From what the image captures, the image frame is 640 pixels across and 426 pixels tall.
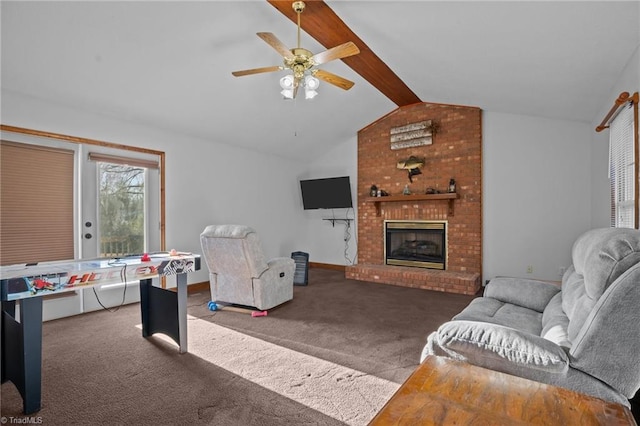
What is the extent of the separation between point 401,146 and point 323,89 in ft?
6.72

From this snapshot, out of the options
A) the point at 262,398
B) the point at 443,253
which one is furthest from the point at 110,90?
the point at 443,253

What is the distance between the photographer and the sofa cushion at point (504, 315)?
2041 millimetres

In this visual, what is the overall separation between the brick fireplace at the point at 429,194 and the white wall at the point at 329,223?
0.18 meters

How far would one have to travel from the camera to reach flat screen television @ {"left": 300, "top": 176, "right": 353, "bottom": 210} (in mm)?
6223

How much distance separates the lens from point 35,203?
11.2 ft

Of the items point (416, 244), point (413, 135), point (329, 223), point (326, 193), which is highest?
point (413, 135)

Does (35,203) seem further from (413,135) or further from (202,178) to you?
(413,135)

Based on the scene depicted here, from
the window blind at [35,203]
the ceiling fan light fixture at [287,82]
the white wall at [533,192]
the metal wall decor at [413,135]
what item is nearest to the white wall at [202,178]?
the window blind at [35,203]

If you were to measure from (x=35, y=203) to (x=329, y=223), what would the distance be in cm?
465

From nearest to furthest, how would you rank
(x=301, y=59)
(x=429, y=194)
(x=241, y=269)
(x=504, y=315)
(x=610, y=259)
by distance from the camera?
(x=610, y=259) < (x=504, y=315) < (x=301, y=59) < (x=241, y=269) < (x=429, y=194)

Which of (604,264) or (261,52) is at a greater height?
(261,52)

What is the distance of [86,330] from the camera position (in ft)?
10.4

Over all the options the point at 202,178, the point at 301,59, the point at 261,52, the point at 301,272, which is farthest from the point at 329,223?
the point at 301,59

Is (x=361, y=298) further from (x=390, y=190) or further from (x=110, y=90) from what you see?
(x=110, y=90)
